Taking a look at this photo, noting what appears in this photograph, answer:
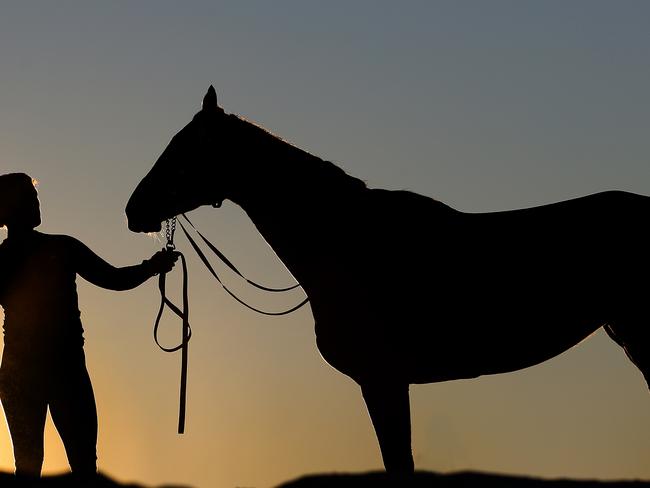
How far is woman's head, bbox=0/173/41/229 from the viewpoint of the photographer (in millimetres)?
9484

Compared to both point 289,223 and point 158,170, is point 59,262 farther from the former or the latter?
point 289,223

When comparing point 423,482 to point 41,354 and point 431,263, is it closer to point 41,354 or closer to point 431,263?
point 431,263

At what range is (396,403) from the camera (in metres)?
9.00

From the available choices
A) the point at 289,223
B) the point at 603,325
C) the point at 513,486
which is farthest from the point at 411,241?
the point at 513,486

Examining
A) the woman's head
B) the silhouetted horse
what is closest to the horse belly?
the silhouetted horse

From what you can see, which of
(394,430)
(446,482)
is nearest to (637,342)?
(394,430)

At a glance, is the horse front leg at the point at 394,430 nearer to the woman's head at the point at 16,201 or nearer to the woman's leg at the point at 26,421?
the woman's leg at the point at 26,421

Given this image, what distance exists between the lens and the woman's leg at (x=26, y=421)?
9.22 meters

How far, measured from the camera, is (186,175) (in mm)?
9953

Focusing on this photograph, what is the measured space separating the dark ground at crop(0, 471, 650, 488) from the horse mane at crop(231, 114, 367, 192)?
2.59 meters

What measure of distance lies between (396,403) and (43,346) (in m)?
2.76

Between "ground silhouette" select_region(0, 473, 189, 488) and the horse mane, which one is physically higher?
the horse mane

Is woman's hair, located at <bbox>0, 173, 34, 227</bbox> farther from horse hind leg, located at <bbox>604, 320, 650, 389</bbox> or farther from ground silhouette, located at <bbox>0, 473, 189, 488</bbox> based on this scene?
horse hind leg, located at <bbox>604, 320, 650, 389</bbox>

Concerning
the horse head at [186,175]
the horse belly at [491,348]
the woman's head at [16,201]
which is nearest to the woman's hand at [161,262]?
the horse head at [186,175]
